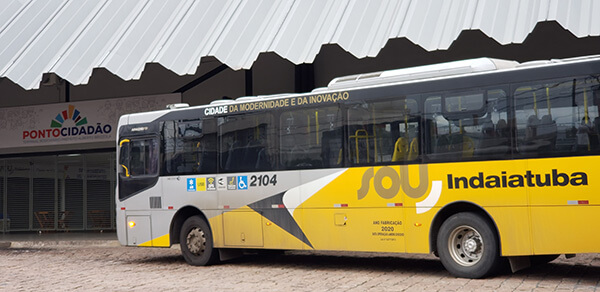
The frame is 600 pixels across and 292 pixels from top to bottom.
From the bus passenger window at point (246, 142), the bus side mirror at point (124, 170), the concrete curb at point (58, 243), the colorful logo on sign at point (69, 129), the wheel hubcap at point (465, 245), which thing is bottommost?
the concrete curb at point (58, 243)

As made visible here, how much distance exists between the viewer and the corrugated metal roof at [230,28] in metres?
17.0

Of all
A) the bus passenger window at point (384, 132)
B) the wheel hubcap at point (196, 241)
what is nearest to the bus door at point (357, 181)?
the bus passenger window at point (384, 132)

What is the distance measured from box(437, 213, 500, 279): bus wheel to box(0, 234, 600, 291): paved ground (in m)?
0.20

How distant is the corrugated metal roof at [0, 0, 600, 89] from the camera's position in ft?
55.9

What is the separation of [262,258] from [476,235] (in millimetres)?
5984

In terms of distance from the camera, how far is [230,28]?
20312 mm

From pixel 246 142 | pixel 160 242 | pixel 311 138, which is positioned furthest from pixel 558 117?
pixel 160 242

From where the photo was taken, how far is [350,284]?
11906 mm

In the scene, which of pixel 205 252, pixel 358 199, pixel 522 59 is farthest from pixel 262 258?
pixel 522 59

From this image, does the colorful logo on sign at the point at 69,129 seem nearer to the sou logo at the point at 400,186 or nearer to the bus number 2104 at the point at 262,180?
the bus number 2104 at the point at 262,180

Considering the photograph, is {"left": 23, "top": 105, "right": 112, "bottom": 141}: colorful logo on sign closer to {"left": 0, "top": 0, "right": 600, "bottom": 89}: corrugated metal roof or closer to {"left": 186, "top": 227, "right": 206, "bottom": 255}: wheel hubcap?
{"left": 0, "top": 0, "right": 600, "bottom": 89}: corrugated metal roof

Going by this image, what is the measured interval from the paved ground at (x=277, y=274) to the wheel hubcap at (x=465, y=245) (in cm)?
34

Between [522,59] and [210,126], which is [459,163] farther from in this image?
[522,59]

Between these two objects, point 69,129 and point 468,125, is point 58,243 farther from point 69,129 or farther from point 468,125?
point 468,125
